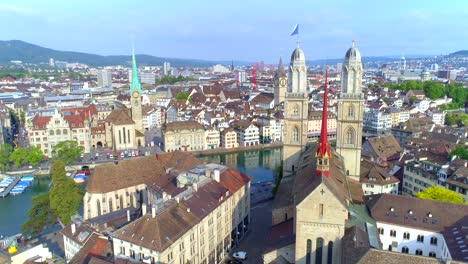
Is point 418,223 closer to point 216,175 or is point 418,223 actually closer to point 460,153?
point 216,175

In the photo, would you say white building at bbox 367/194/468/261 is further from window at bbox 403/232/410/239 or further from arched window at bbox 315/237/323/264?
arched window at bbox 315/237/323/264

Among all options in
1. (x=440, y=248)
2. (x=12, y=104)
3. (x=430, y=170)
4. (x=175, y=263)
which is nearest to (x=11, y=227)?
(x=175, y=263)

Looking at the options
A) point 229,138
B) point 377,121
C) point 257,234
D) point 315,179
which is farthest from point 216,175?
point 377,121

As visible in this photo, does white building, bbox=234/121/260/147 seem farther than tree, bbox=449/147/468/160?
Yes

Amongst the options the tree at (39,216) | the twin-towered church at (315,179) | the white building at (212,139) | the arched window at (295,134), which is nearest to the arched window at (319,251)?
the twin-towered church at (315,179)

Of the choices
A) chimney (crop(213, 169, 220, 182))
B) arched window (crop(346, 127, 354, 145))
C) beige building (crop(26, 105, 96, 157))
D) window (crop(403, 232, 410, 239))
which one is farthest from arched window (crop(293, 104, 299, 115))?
beige building (crop(26, 105, 96, 157))

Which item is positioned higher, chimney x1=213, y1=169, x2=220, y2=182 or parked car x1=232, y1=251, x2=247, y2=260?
chimney x1=213, y1=169, x2=220, y2=182

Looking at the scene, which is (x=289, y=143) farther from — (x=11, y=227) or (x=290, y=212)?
(x=11, y=227)
